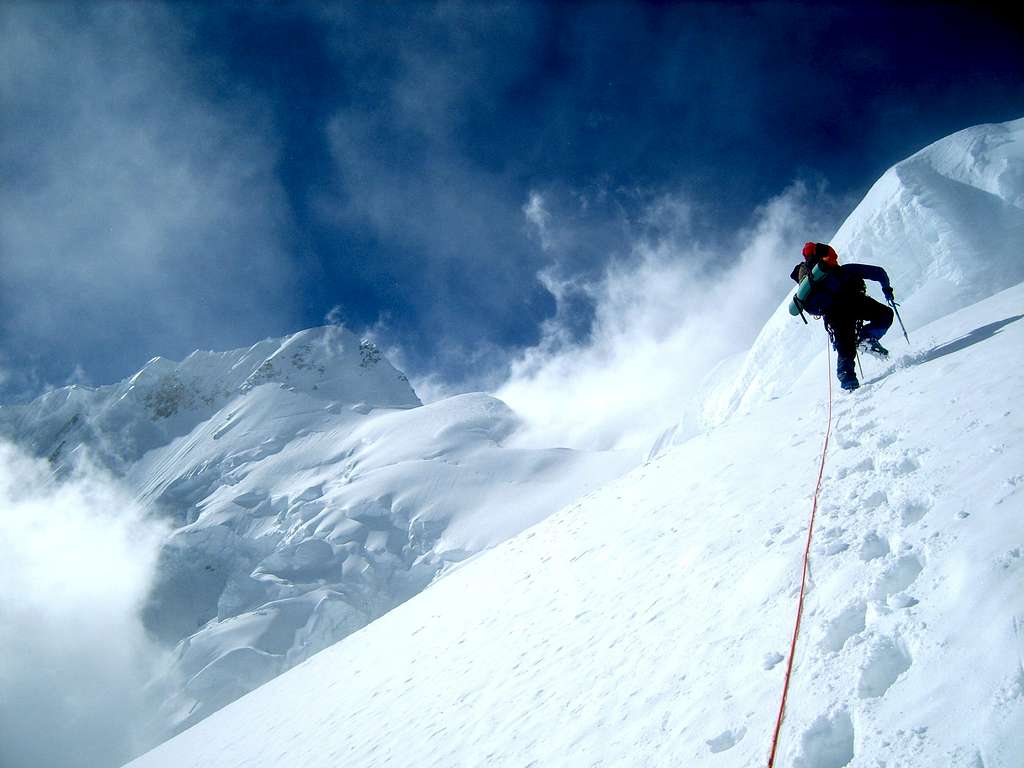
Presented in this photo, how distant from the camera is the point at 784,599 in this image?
14.2 feet

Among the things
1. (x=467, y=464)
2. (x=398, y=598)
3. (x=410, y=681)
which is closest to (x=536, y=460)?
(x=467, y=464)

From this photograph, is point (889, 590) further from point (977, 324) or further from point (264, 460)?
point (264, 460)

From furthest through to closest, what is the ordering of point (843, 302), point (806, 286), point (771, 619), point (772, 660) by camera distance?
point (806, 286) < point (843, 302) < point (771, 619) < point (772, 660)

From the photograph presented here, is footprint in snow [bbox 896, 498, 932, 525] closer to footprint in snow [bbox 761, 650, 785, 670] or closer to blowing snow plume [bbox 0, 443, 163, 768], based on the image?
footprint in snow [bbox 761, 650, 785, 670]

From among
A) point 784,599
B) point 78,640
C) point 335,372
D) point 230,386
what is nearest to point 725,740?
point 784,599

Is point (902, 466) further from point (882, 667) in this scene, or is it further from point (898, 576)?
point (882, 667)

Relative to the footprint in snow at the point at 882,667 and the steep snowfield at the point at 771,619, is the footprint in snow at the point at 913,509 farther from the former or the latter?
the footprint in snow at the point at 882,667

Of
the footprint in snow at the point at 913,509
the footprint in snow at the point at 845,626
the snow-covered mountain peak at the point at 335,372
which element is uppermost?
the snow-covered mountain peak at the point at 335,372

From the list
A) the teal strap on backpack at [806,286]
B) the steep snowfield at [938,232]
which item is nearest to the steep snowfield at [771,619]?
the teal strap on backpack at [806,286]

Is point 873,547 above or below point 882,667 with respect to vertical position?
above

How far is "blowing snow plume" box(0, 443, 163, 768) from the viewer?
70.5 meters

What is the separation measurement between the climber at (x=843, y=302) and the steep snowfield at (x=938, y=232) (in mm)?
4013

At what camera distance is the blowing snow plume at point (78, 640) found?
70500mm

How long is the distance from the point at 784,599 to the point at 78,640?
407 ft
